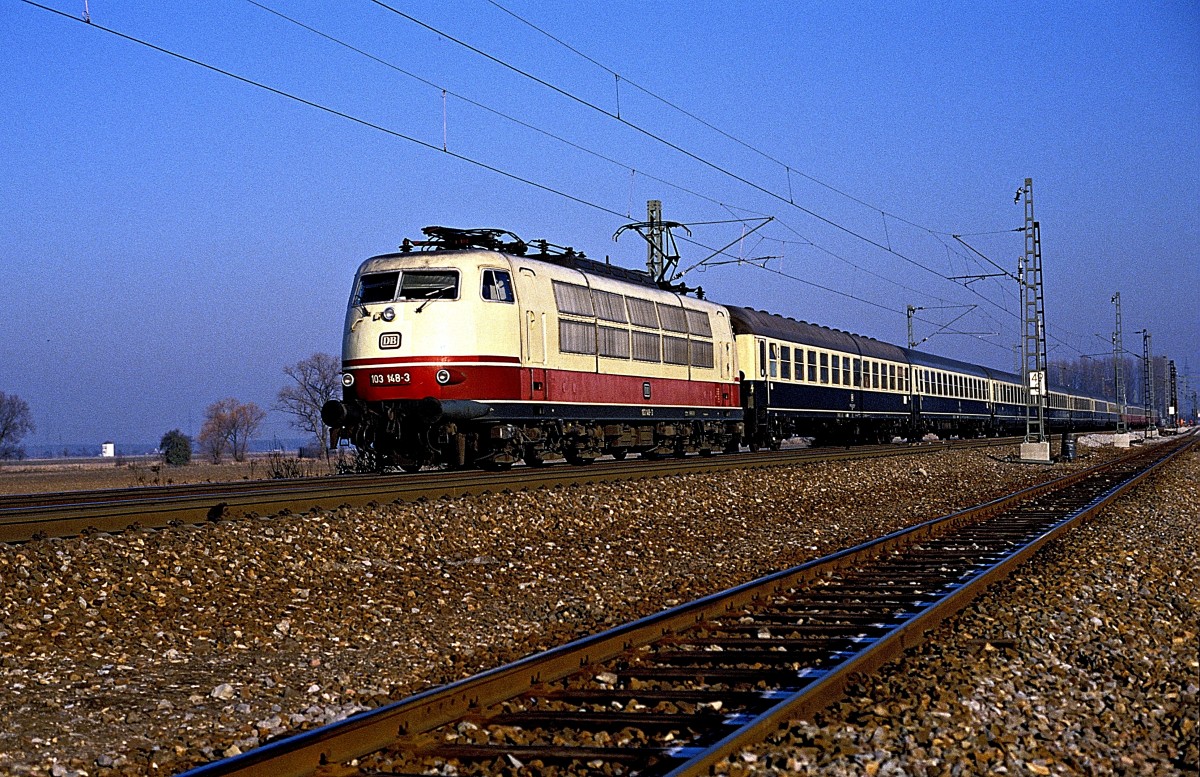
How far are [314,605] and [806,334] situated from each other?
28006mm

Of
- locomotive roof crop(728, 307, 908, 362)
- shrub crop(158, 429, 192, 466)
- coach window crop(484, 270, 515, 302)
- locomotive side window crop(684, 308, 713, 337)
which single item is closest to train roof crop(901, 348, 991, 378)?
locomotive roof crop(728, 307, 908, 362)

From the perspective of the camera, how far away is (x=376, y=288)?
1827 cm

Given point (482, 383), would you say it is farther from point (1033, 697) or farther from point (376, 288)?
point (1033, 697)

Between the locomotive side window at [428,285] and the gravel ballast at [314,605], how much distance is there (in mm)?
3921

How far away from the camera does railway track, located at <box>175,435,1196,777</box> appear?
4.73 meters

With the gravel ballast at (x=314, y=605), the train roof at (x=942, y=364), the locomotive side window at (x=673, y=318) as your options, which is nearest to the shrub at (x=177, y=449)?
the train roof at (x=942, y=364)

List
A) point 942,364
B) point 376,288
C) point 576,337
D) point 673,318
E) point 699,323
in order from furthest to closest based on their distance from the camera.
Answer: point 942,364 < point 699,323 < point 673,318 < point 576,337 < point 376,288

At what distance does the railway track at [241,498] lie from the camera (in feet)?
33.0

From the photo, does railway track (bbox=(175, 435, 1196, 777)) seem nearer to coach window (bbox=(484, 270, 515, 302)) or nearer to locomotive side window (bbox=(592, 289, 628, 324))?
coach window (bbox=(484, 270, 515, 302))

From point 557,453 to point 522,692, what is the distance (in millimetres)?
15634

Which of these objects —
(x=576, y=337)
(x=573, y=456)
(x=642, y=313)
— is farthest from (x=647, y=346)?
(x=576, y=337)

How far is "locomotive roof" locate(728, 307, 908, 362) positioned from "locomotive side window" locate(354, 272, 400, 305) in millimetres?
13488

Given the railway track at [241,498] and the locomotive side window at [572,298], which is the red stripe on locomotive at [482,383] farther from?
the railway track at [241,498]

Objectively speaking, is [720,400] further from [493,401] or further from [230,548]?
[230,548]
